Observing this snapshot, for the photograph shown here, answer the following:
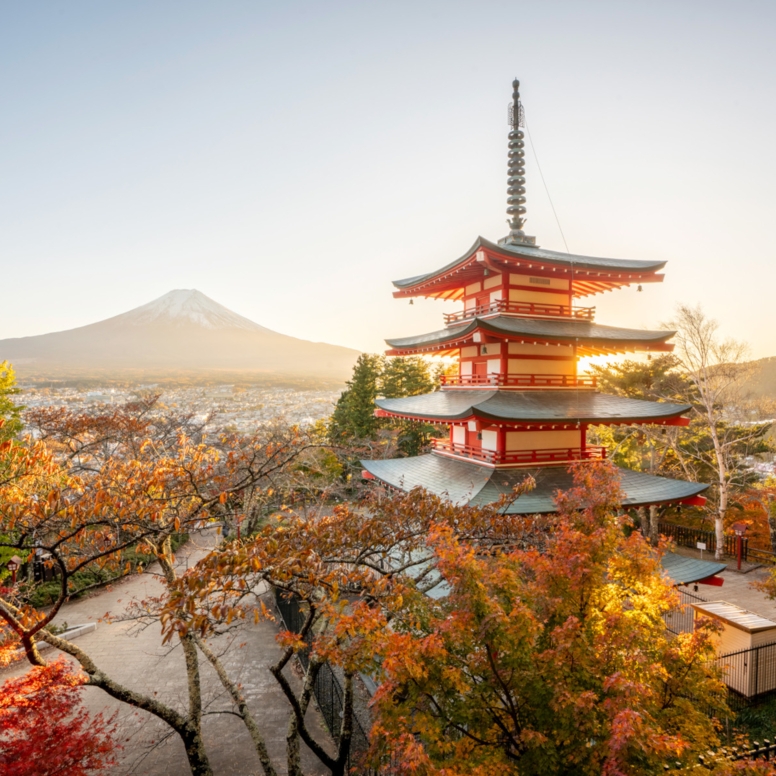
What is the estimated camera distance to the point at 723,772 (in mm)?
3980

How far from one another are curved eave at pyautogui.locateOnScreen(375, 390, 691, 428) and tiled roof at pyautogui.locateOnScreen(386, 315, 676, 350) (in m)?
1.73

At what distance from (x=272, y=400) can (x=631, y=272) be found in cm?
3912

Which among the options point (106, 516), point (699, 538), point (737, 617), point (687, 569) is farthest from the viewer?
point (699, 538)

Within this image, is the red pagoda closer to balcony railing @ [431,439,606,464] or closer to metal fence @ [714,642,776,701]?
balcony railing @ [431,439,606,464]

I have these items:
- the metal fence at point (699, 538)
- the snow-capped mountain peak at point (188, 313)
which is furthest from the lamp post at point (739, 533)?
the snow-capped mountain peak at point (188, 313)

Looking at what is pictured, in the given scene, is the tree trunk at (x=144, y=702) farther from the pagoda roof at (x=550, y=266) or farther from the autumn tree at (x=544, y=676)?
the pagoda roof at (x=550, y=266)

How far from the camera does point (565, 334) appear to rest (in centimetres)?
1242

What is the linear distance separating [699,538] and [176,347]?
76.1m

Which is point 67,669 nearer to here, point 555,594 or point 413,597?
point 413,597

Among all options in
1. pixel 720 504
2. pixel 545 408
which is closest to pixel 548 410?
pixel 545 408

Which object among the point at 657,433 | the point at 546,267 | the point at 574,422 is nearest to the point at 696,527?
the point at 657,433

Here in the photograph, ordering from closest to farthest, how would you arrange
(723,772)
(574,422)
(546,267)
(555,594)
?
(723,772), (555,594), (574,422), (546,267)

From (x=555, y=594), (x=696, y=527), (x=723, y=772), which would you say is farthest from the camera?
(x=696, y=527)

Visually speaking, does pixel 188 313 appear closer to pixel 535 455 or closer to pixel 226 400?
pixel 226 400
